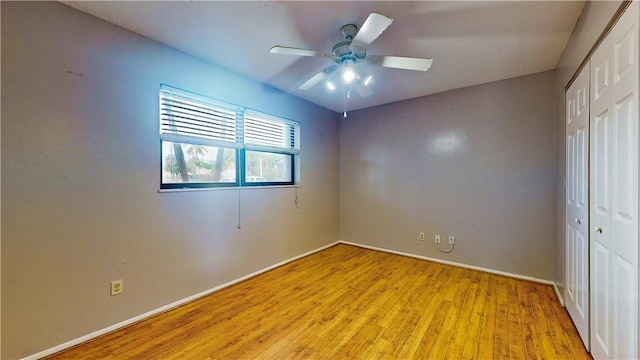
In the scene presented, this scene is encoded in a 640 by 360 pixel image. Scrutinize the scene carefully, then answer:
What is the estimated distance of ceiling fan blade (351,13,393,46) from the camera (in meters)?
1.50

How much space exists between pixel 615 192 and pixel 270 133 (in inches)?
126

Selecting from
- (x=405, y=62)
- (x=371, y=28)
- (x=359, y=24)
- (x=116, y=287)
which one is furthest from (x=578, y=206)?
(x=116, y=287)

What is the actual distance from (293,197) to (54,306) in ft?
8.32

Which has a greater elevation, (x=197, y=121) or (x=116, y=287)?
(x=197, y=121)

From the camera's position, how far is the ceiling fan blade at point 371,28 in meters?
1.50

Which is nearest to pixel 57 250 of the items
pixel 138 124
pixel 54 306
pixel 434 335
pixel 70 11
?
pixel 54 306

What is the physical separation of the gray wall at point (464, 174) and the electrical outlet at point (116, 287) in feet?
11.0

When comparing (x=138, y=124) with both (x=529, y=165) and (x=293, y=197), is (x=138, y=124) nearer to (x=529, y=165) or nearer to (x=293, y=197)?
(x=293, y=197)

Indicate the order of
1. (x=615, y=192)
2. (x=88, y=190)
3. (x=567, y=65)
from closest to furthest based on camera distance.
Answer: (x=615, y=192) < (x=88, y=190) < (x=567, y=65)

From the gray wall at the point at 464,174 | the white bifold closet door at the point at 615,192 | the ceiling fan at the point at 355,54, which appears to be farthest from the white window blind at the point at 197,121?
the white bifold closet door at the point at 615,192

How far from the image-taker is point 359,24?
1.97m

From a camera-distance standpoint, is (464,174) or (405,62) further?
(464,174)

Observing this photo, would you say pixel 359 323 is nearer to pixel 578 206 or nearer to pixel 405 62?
pixel 578 206

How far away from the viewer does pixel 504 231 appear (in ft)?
10.2
